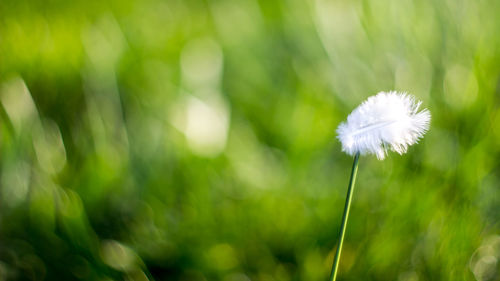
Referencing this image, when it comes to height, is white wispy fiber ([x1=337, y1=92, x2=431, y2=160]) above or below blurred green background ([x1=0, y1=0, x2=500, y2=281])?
below

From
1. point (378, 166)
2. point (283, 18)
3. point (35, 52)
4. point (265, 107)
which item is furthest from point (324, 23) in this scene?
point (35, 52)

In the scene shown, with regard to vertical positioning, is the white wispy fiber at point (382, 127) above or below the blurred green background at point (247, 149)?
below

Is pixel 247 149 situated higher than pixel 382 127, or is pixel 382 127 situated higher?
pixel 247 149

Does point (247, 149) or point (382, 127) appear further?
point (247, 149)

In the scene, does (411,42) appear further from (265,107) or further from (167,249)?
(167,249)

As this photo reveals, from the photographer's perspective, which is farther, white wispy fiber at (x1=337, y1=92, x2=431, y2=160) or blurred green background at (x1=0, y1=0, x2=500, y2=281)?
blurred green background at (x1=0, y1=0, x2=500, y2=281)
